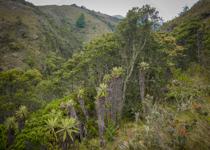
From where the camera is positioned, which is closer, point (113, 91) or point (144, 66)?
point (113, 91)

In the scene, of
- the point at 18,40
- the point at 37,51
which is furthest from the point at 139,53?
the point at 18,40

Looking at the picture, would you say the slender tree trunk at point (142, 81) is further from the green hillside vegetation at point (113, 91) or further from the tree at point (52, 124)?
the tree at point (52, 124)

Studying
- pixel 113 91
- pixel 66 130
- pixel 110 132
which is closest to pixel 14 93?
pixel 66 130

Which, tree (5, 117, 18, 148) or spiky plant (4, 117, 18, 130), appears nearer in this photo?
tree (5, 117, 18, 148)

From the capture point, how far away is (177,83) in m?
31.5

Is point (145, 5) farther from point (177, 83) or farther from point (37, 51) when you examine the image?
point (37, 51)

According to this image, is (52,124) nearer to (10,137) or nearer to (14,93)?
(10,137)

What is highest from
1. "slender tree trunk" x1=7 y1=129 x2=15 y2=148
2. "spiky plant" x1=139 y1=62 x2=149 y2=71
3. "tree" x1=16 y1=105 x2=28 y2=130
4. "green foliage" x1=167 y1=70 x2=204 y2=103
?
"spiky plant" x1=139 y1=62 x2=149 y2=71

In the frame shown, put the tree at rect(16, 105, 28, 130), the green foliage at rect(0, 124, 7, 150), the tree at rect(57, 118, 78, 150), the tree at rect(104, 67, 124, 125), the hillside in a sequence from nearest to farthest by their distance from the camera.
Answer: the tree at rect(57, 118, 78, 150) < the tree at rect(104, 67, 124, 125) < the green foliage at rect(0, 124, 7, 150) < the tree at rect(16, 105, 28, 130) < the hillside

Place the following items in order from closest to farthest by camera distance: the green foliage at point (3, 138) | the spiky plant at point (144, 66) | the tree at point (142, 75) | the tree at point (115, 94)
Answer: the tree at point (115, 94) < the spiky plant at point (144, 66) < the tree at point (142, 75) < the green foliage at point (3, 138)

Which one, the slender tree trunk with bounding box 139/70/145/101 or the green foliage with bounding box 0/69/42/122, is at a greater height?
the slender tree trunk with bounding box 139/70/145/101

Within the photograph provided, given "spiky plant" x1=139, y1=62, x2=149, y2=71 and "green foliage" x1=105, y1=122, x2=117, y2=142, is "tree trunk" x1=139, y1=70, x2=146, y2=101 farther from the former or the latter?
"green foliage" x1=105, y1=122, x2=117, y2=142

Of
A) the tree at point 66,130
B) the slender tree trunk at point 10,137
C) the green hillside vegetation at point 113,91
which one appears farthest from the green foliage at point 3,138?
the tree at point 66,130

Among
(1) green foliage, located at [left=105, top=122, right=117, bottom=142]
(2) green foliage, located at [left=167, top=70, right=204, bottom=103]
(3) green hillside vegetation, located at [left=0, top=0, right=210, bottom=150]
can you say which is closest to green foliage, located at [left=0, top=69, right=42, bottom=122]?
(3) green hillside vegetation, located at [left=0, top=0, right=210, bottom=150]
